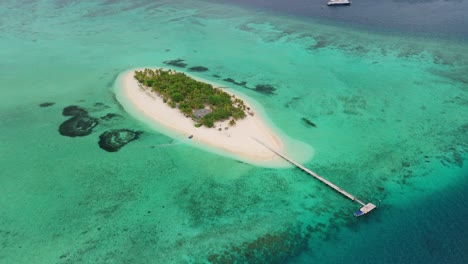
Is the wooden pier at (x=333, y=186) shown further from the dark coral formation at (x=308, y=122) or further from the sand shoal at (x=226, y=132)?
the dark coral formation at (x=308, y=122)

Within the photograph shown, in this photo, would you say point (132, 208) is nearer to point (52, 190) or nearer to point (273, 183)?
point (52, 190)

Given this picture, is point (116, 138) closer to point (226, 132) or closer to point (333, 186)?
point (226, 132)

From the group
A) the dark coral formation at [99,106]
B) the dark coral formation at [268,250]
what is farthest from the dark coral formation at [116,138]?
the dark coral formation at [268,250]

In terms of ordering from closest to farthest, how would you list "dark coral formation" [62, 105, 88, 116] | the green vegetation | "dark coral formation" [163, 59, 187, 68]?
the green vegetation
"dark coral formation" [62, 105, 88, 116]
"dark coral formation" [163, 59, 187, 68]

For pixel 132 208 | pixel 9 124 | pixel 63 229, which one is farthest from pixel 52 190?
pixel 9 124

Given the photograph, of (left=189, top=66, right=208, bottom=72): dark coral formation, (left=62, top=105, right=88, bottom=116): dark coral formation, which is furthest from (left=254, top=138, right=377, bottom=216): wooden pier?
(left=189, top=66, right=208, bottom=72): dark coral formation

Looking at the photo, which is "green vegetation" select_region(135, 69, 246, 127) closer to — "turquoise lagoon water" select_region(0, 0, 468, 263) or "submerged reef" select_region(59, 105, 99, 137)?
"turquoise lagoon water" select_region(0, 0, 468, 263)
